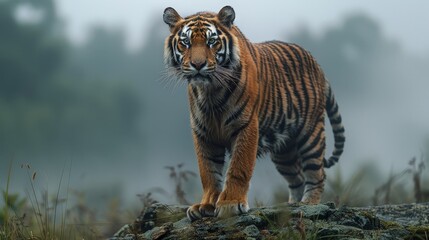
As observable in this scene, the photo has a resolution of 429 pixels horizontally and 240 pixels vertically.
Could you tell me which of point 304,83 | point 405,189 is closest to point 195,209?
point 304,83

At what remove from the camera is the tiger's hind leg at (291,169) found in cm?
815

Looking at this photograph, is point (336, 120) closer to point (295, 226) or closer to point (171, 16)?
point (171, 16)

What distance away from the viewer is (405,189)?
10.2 m

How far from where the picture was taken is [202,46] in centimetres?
595

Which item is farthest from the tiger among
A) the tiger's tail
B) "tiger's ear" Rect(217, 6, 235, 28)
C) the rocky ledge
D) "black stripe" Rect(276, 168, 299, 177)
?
the tiger's tail

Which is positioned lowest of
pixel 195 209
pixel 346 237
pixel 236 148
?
pixel 346 237

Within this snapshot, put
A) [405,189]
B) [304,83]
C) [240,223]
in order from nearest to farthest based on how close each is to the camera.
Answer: [240,223]
[304,83]
[405,189]

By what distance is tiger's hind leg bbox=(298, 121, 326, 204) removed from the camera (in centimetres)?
791

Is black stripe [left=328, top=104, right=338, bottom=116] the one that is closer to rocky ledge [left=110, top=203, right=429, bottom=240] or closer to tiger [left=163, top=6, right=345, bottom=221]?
tiger [left=163, top=6, right=345, bottom=221]

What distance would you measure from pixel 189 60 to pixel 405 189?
5127 millimetres

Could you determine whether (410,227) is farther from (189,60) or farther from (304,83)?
(304,83)

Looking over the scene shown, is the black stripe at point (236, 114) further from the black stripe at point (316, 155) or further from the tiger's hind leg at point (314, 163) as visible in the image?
the black stripe at point (316, 155)

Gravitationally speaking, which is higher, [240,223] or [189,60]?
[189,60]

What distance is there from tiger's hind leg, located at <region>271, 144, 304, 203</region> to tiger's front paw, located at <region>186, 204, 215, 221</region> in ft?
6.89
